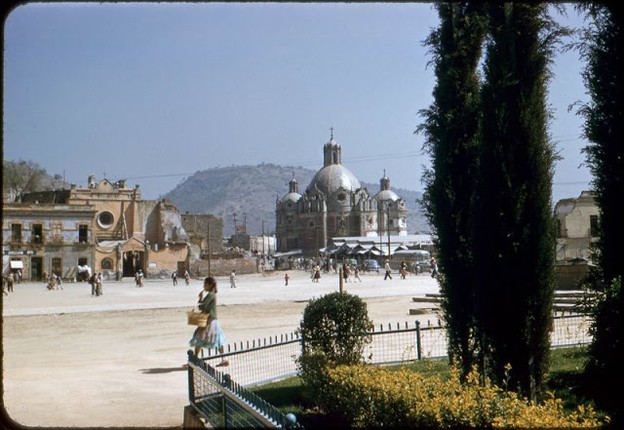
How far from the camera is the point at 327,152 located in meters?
123

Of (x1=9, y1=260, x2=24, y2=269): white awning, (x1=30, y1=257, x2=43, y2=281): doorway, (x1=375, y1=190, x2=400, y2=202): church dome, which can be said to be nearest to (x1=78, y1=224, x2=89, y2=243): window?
A: (x1=30, y1=257, x2=43, y2=281): doorway

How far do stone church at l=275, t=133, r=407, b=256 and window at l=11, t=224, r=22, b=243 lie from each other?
205 ft

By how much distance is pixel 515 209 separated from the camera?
→ 6.95 metres

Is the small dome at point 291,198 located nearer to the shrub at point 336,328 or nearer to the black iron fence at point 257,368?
the black iron fence at point 257,368

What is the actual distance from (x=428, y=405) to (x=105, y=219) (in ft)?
202

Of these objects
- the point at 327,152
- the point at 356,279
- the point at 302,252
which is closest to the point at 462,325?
the point at 356,279

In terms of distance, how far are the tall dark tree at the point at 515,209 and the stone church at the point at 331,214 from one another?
100 metres

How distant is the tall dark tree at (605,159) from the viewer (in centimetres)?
776

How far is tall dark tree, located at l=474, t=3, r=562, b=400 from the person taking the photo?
Result: 686 centimetres

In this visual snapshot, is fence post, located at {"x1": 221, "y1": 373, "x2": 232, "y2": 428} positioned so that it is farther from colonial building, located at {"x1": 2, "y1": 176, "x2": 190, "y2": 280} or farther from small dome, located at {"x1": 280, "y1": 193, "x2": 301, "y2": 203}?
small dome, located at {"x1": 280, "y1": 193, "x2": 301, "y2": 203}

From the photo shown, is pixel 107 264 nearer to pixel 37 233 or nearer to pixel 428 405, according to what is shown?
pixel 37 233

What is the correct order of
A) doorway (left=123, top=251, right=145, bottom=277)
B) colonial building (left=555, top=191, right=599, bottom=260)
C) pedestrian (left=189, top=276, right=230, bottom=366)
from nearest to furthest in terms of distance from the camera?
pedestrian (left=189, top=276, right=230, bottom=366) → colonial building (left=555, top=191, right=599, bottom=260) → doorway (left=123, top=251, right=145, bottom=277)

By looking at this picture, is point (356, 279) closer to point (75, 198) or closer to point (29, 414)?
point (75, 198)

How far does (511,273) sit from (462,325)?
1667 mm
